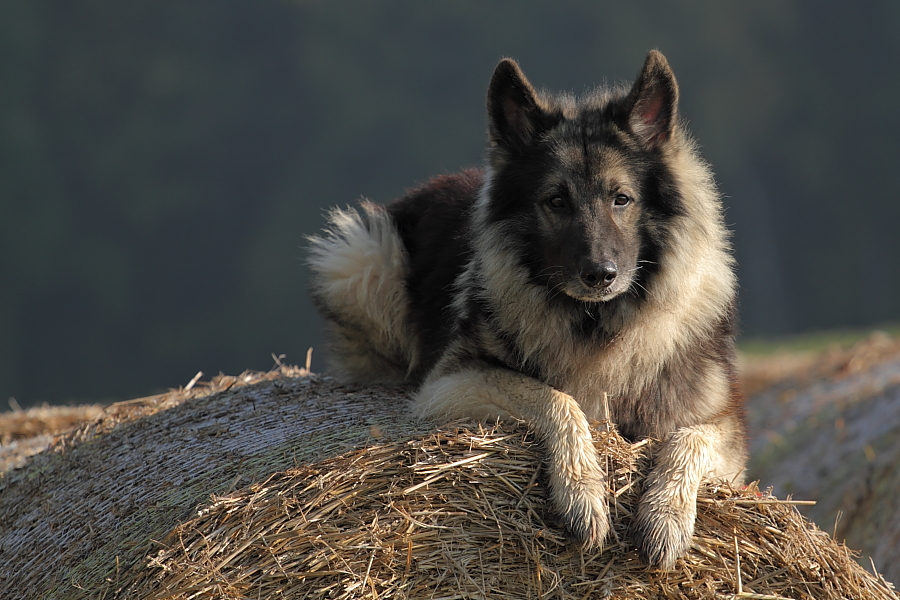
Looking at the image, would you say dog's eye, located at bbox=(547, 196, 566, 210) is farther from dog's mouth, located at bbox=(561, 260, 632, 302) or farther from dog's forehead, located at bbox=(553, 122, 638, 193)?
dog's mouth, located at bbox=(561, 260, 632, 302)

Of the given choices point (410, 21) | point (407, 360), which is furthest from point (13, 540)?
point (410, 21)

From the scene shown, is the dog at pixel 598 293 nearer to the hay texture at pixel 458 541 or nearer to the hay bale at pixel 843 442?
the hay texture at pixel 458 541

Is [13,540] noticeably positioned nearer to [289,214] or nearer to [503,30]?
[289,214]

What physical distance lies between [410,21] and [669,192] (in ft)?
116

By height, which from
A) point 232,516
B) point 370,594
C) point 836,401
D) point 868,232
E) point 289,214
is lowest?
point 868,232

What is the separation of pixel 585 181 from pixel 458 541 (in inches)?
61.9

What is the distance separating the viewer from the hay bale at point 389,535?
3148mm

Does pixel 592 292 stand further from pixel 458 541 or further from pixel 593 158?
pixel 458 541

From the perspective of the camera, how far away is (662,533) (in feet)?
10.5

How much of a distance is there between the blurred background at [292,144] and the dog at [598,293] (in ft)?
75.2

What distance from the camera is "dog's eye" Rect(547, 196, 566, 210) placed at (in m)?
3.60

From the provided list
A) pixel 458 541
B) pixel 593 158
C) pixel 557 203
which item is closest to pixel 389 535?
pixel 458 541

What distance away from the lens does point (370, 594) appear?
3135mm

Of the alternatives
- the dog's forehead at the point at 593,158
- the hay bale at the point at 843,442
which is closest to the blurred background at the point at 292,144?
the hay bale at the point at 843,442
